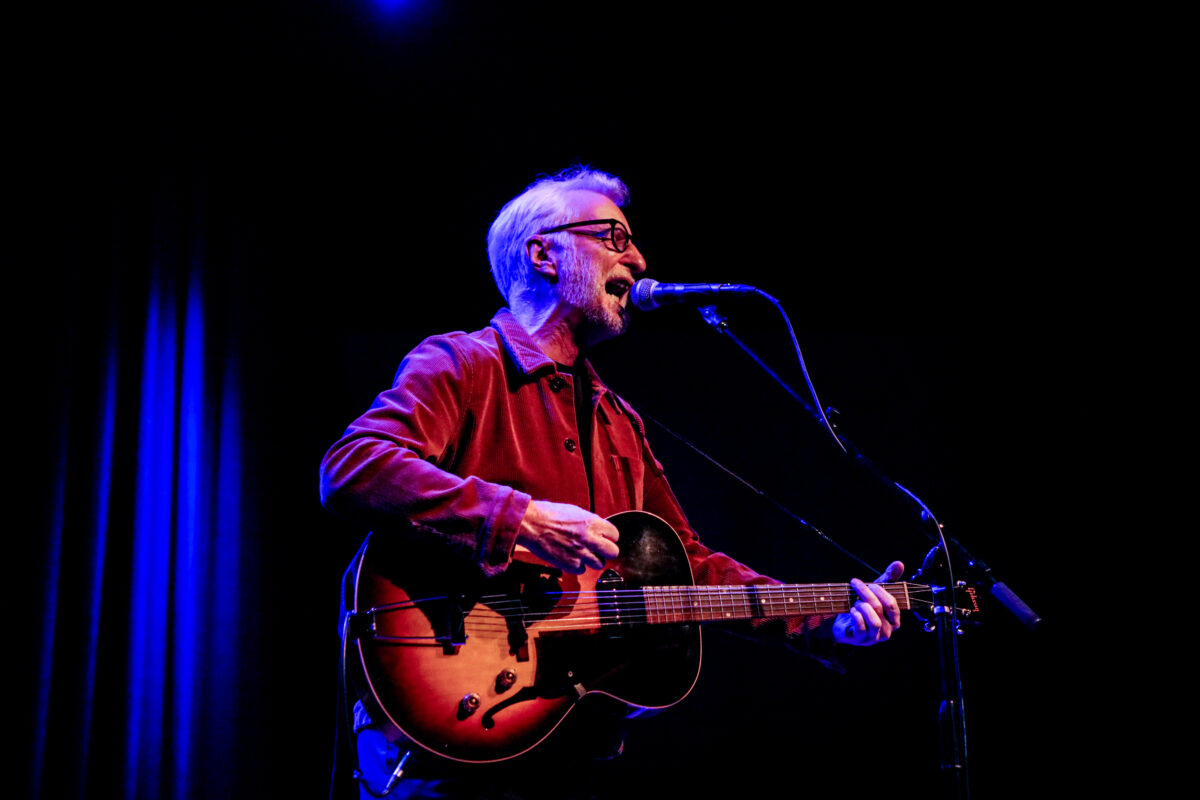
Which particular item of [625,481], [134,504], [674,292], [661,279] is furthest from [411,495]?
[661,279]

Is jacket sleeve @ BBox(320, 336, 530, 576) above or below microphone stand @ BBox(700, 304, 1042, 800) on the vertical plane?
above

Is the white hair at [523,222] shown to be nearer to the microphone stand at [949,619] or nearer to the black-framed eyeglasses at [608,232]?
the black-framed eyeglasses at [608,232]

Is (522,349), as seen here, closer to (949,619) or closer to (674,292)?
(674,292)

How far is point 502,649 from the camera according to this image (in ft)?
6.40

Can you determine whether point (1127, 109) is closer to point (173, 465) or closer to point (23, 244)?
point (173, 465)

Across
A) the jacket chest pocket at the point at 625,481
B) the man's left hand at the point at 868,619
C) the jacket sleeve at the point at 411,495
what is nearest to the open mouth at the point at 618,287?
the jacket chest pocket at the point at 625,481

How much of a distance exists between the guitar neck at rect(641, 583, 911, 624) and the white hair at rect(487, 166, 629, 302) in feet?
4.09

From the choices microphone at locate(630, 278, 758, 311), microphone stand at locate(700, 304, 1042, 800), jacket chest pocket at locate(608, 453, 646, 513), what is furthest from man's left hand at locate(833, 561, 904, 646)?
microphone at locate(630, 278, 758, 311)

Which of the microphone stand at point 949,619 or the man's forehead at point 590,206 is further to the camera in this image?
the man's forehead at point 590,206

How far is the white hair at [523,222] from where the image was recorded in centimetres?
289

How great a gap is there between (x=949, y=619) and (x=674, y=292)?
3.90 feet

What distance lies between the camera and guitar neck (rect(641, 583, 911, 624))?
222 cm

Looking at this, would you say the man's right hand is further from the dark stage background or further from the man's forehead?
the dark stage background

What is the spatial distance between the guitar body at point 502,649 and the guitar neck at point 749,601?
46mm
